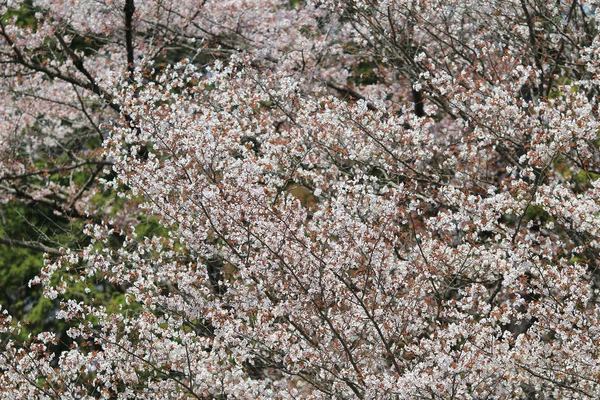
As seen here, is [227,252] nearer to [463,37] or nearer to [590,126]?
[590,126]

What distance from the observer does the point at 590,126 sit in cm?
589

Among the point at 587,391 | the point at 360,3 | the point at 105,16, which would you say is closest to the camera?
the point at 587,391

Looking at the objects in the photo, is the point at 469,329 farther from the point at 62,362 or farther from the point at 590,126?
the point at 62,362

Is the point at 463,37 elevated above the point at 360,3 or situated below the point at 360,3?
above

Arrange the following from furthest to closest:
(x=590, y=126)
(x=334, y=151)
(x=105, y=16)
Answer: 1. (x=105, y=16)
2. (x=334, y=151)
3. (x=590, y=126)

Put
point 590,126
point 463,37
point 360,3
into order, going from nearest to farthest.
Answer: point 590,126 < point 360,3 < point 463,37

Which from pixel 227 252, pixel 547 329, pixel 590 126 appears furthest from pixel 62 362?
pixel 590 126

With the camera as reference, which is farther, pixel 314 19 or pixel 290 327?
pixel 314 19

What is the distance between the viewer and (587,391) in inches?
198

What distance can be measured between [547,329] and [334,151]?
277cm

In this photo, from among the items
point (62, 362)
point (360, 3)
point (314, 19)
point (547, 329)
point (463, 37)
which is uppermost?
point (314, 19)

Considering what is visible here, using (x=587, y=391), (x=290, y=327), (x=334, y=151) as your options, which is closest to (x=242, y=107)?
(x=334, y=151)

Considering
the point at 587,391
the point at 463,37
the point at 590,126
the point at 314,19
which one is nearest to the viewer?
the point at 587,391

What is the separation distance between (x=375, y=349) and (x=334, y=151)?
233cm
